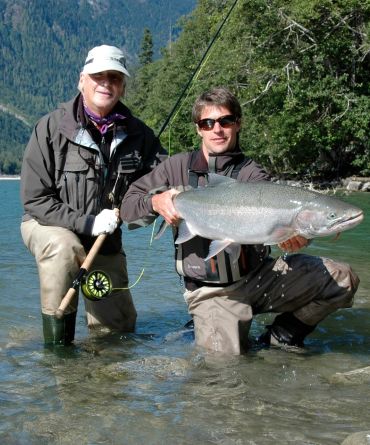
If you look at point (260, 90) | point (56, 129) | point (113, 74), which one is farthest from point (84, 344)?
point (260, 90)

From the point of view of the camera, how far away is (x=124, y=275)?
619 cm

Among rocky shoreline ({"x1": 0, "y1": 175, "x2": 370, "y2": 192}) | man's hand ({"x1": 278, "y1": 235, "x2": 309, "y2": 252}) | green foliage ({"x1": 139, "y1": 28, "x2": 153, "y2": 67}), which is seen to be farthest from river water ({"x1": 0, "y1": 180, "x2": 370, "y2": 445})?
green foliage ({"x1": 139, "y1": 28, "x2": 153, "y2": 67})

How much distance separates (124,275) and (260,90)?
79.9ft

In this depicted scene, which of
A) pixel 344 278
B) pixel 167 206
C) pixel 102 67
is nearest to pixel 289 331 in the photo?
pixel 344 278

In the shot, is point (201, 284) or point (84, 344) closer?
point (201, 284)

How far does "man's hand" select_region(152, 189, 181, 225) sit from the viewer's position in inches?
194

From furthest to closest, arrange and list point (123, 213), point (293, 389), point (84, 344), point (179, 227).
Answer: point (84, 344) < point (123, 213) < point (179, 227) < point (293, 389)

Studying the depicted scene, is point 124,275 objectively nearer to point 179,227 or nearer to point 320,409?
point 179,227

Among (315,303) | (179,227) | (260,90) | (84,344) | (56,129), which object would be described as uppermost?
(260,90)

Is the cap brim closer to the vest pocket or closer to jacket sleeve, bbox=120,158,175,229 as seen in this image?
the vest pocket

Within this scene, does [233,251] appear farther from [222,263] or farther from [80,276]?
[80,276]

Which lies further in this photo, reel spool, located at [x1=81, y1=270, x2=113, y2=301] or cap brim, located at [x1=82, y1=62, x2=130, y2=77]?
reel spool, located at [x1=81, y1=270, x2=113, y2=301]

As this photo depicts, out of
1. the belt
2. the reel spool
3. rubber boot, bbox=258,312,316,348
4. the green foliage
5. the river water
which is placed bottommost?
the river water

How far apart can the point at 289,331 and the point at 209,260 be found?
40.5 inches
